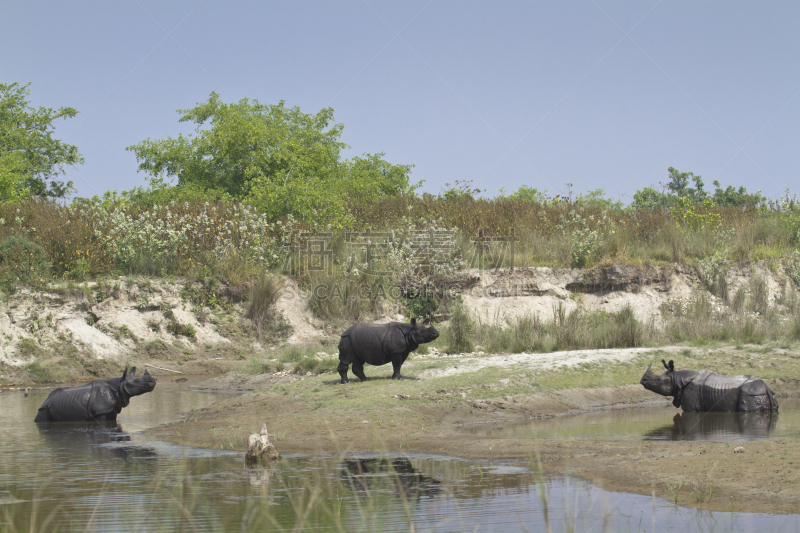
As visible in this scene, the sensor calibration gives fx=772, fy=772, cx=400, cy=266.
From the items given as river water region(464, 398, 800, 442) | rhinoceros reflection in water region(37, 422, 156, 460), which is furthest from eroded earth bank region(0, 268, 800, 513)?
rhinoceros reflection in water region(37, 422, 156, 460)

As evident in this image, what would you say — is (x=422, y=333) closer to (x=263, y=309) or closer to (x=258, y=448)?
(x=258, y=448)

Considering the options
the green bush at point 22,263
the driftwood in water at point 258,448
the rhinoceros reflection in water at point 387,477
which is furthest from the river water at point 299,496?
the green bush at point 22,263

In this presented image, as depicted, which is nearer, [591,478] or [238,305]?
[591,478]

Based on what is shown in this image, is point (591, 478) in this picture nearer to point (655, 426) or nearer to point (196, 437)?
point (655, 426)

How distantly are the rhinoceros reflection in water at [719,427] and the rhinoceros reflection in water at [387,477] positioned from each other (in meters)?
3.78

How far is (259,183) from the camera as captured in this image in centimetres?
3469

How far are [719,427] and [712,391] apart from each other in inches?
60.4

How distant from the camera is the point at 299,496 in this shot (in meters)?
7.05

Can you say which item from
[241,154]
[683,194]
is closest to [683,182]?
[683,194]

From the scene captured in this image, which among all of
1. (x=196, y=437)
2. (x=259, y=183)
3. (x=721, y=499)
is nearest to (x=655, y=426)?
A: (x=721, y=499)

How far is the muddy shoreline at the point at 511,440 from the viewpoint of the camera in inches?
291

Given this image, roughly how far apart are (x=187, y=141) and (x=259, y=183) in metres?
7.17

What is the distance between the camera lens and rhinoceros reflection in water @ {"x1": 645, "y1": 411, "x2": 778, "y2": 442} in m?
10.2

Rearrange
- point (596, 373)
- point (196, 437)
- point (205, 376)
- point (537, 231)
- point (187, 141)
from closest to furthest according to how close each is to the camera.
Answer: point (196, 437), point (596, 373), point (205, 376), point (537, 231), point (187, 141)
